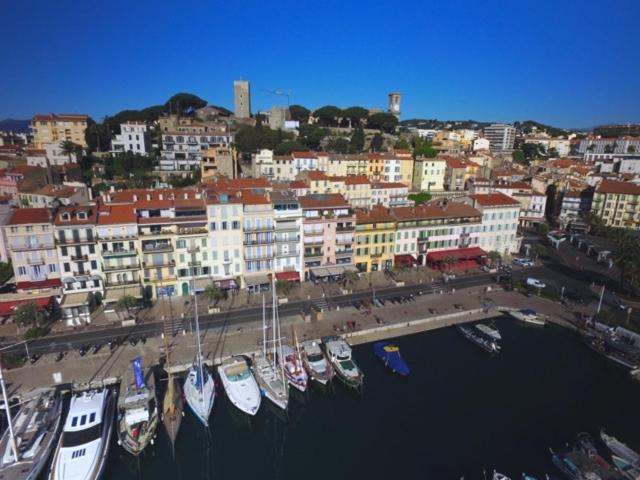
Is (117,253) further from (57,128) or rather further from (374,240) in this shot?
(57,128)

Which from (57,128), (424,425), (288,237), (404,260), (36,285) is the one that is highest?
(57,128)

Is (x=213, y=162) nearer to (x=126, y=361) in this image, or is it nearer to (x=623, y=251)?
(x=126, y=361)

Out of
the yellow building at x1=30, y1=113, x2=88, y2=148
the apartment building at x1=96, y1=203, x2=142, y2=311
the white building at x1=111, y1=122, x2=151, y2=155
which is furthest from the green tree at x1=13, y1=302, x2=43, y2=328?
the yellow building at x1=30, y1=113, x2=88, y2=148

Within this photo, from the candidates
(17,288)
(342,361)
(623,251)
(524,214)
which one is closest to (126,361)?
(17,288)

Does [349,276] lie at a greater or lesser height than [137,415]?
greater

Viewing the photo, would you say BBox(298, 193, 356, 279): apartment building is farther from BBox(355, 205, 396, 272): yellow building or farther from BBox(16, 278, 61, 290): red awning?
BBox(16, 278, 61, 290): red awning

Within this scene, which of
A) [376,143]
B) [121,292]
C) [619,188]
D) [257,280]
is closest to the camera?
[121,292]

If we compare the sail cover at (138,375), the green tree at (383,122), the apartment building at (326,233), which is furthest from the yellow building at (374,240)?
the green tree at (383,122)

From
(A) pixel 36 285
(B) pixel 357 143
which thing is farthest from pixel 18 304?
(B) pixel 357 143
